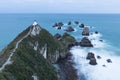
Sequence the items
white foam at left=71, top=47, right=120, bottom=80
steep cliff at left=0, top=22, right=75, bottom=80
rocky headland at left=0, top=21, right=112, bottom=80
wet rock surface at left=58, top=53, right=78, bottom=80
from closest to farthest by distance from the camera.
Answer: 1. steep cliff at left=0, top=22, right=75, bottom=80
2. rocky headland at left=0, top=21, right=112, bottom=80
3. wet rock surface at left=58, top=53, right=78, bottom=80
4. white foam at left=71, top=47, right=120, bottom=80

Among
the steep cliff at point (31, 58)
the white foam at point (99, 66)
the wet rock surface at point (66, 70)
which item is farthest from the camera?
the white foam at point (99, 66)

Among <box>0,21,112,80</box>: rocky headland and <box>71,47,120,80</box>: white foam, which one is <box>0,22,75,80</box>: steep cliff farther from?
<box>71,47,120,80</box>: white foam

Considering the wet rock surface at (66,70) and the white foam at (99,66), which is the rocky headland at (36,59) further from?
the white foam at (99,66)

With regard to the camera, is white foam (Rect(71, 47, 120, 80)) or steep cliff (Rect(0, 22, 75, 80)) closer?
steep cliff (Rect(0, 22, 75, 80))

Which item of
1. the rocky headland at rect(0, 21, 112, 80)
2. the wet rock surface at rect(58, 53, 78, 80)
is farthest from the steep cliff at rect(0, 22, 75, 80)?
the wet rock surface at rect(58, 53, 78, 80)

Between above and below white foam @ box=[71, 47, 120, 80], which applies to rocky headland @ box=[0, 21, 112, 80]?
above

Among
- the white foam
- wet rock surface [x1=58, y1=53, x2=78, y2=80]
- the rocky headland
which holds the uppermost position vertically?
the rocky headland

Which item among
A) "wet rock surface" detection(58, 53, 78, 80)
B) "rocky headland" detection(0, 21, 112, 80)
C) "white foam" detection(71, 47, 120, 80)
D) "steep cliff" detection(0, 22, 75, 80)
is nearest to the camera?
"steep cliff" detection(0, 22, 75, 80)

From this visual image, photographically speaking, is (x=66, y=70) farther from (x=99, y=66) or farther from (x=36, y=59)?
(x=36, y=59)

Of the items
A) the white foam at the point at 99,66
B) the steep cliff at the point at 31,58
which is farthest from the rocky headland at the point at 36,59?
the white foam at the point at 99,66

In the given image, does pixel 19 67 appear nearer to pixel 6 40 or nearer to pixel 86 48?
pixel 86 48
